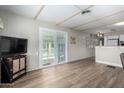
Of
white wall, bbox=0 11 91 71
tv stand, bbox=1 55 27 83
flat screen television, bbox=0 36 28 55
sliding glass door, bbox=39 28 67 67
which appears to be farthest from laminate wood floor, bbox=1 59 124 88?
sliding glass door, bbox=39 28 67 67

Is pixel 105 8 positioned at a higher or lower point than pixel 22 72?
higher

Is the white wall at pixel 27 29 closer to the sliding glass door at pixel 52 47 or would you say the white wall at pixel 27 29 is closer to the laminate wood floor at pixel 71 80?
the sliding glass door at pixel 52 47

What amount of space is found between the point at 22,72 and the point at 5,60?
852 mm

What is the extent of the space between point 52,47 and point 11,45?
2.38 m

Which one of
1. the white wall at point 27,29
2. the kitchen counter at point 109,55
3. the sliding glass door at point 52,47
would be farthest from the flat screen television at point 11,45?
the kitchen counter at point 109,55

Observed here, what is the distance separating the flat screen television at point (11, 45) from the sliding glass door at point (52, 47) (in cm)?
112

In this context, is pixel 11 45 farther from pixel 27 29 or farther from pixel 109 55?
pixel 109 55

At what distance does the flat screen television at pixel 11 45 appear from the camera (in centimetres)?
263

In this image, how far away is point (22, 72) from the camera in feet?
10.7

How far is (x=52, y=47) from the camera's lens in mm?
4984

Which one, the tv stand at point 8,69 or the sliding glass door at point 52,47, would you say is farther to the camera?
the sliding glass door at point 52,47
